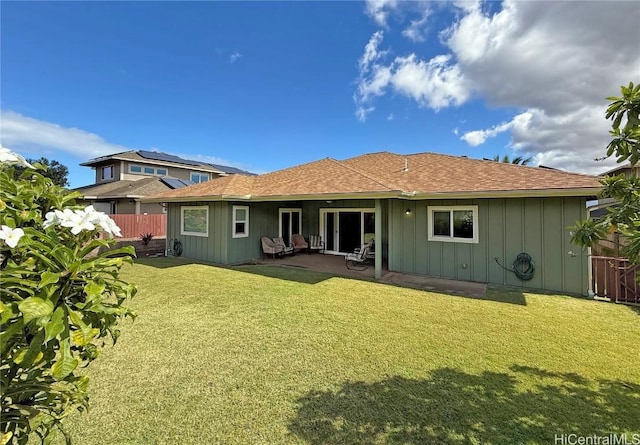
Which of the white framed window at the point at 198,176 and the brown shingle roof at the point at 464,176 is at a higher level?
the white framed window at the point at 198,176

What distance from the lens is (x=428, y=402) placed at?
325 cm

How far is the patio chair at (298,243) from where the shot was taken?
13737 mm

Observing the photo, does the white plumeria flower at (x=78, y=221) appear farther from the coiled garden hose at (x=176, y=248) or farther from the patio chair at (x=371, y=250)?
the coiled garden hose at (x=176, y=248)

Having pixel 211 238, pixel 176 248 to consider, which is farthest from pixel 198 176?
pixel 211 238

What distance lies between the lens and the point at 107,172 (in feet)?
82.3

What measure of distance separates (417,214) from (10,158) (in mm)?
9795

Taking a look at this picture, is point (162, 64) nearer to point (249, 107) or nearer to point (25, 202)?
point (249, 107)

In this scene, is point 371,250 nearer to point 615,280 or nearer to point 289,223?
point 289,223

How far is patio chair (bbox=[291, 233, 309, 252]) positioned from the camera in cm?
1374

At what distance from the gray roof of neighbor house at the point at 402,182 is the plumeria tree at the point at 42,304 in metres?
7.63

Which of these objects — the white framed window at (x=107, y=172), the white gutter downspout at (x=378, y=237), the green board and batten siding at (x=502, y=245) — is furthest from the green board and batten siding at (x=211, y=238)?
the white framed window at (x=107, y=172)

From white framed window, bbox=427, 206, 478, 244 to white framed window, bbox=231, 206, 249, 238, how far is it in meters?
7.14

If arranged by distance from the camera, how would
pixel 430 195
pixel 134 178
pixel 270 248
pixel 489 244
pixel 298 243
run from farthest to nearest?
pixel 134 178
pixel 298 243
pixel 270 248
pixel 430 195
pixel 489 244

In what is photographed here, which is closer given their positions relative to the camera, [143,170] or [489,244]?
[489,244]
